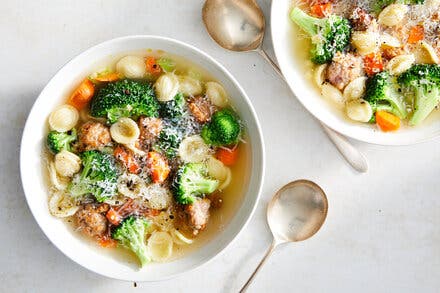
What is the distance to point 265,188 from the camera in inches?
116

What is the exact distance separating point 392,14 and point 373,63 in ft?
0.76

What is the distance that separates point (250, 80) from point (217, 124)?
0.33 m

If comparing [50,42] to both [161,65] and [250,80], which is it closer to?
[161,65]

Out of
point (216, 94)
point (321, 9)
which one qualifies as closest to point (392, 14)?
point (321, 9)

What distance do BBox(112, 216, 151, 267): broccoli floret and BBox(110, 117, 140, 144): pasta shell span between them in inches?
13.6

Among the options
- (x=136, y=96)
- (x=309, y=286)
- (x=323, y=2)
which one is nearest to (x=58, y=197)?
(x=136, y=96)

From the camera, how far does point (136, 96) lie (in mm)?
2707

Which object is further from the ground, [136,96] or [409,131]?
[136,96]

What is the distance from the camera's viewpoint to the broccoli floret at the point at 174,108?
2.74 meters

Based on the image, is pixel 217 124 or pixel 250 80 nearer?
pixel 217 124

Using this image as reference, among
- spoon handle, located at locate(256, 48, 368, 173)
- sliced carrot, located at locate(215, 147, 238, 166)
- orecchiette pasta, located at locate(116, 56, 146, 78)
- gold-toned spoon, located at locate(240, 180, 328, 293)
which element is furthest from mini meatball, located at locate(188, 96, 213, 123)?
gold-toned spoon, located at locate(240, 180, 328, 293)

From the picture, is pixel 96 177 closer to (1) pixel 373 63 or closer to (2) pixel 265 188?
(2) pixel 265 188

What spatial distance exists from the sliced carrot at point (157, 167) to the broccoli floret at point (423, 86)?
3.73 feet

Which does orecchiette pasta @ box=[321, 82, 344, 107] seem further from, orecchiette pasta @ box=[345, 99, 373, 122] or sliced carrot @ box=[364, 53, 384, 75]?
sliced carrot @ box=[364, 53, 384, 75]
